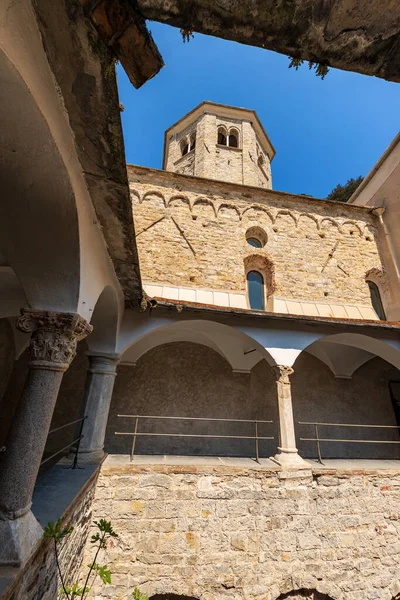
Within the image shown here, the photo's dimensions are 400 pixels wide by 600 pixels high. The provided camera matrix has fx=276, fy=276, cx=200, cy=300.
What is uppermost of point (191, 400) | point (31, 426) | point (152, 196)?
point (152, 196)

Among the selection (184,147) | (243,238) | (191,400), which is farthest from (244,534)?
(184,147)

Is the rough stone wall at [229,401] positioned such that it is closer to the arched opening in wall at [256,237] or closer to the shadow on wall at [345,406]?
the shadow on wall at [345,406]

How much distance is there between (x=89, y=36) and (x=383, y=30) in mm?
1492

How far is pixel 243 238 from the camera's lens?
9.17m

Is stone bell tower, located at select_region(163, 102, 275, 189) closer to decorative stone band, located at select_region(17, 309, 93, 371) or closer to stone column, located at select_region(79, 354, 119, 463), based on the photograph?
stone column, located at select_region(79, 354, 119, 463)

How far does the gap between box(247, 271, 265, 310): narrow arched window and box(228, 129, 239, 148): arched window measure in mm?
9055

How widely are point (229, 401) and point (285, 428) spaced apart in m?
2.31

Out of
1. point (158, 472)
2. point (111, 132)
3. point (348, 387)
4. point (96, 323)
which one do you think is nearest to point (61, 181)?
point (111, 132)

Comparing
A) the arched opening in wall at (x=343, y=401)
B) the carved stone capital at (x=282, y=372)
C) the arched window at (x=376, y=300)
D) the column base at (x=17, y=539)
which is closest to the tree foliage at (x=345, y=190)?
the arched window at (x=376, y=300)

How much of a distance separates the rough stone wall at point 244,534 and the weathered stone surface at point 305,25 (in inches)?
219

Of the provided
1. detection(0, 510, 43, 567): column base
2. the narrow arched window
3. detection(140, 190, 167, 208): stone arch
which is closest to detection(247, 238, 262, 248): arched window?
the narrow arched window

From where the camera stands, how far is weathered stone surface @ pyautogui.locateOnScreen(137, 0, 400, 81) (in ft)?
3.68

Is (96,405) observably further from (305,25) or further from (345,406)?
(345,406)

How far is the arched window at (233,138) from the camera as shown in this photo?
14688mm
